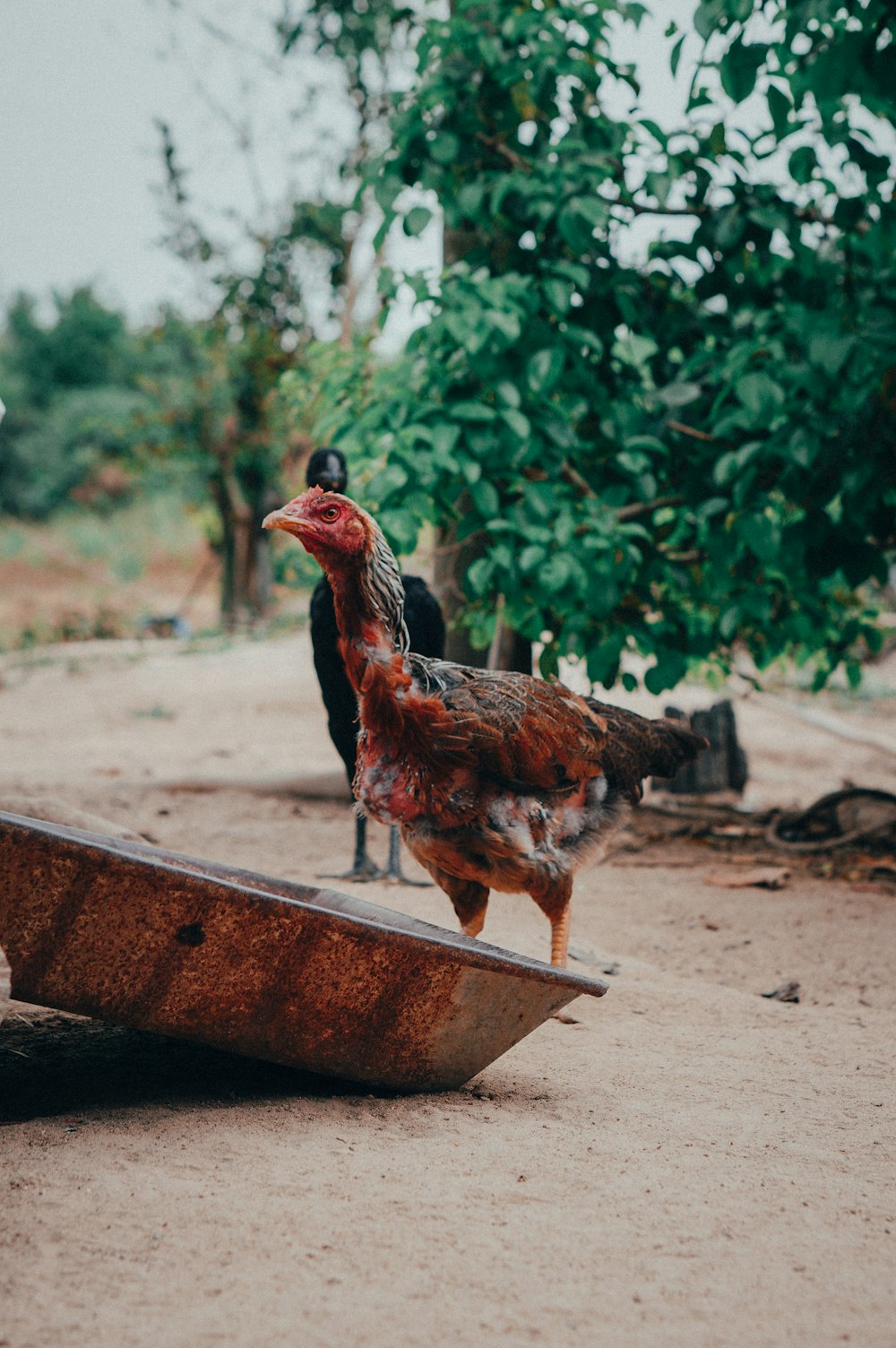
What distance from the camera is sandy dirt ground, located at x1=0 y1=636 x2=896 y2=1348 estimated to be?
5.95ft

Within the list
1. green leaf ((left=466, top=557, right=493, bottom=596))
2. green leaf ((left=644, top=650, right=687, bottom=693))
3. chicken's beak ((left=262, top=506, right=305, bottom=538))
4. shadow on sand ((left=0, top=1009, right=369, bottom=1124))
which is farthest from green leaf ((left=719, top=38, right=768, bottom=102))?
shadow on sand ((left=0, top=1009, right=369, bottom=1124))

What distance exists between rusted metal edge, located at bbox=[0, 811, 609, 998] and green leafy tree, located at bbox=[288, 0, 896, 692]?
6.12 feet

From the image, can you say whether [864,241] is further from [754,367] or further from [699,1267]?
[699,1267]

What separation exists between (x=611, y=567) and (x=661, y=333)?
4.18ft

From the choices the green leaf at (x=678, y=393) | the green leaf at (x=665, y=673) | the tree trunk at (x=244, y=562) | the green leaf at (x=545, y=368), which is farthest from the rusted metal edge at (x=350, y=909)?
the tree trunk at (x=244, y=562)

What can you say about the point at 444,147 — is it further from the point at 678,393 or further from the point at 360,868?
the point at 360,868

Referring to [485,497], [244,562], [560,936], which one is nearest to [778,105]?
[485,497]

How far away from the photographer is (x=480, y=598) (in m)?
5.34

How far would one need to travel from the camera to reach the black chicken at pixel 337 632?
452cm

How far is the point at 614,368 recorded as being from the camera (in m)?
5.45

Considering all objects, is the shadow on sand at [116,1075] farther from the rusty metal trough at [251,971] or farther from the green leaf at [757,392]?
the green leaf at [757,392]

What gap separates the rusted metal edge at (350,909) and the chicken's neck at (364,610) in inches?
24.0

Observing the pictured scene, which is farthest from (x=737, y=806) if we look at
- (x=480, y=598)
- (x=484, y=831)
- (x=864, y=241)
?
(x=484, y=831)

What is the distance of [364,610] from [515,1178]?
1482mm
